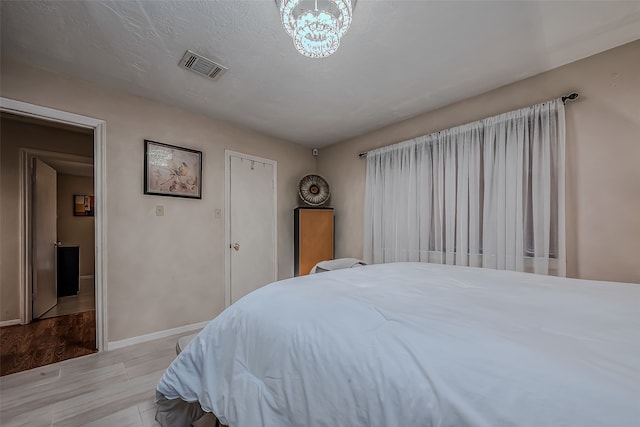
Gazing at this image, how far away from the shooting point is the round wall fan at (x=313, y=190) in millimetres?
3797

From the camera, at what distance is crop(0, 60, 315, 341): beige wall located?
89.1 inches

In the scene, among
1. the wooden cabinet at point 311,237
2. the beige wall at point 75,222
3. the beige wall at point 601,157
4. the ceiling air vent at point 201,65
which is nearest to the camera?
the beige wall at point 601,157

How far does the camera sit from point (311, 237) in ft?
11.9

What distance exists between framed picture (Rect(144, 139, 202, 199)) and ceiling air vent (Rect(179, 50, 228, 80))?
100cm

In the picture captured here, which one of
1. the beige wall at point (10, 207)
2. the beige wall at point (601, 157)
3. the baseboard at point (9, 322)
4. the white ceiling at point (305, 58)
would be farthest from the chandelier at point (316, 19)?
the baseboard at point (9, 322)

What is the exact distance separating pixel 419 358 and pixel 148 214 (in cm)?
283

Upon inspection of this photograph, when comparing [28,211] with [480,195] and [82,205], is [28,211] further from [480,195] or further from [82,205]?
[480,195]

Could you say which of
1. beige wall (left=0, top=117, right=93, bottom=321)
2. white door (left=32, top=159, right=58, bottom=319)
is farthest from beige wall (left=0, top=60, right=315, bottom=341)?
white door (left=32, top=159, right=58, bottom=319)

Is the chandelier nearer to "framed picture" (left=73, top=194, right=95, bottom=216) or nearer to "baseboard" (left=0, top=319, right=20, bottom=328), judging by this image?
"baseboard" (left=0, top=319, right=20, bottom=328)

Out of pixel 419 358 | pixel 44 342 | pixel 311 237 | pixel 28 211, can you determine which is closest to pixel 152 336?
pixel 44 342

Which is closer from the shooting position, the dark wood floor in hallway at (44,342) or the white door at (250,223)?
the dark wood floor in hallway at (44,342)

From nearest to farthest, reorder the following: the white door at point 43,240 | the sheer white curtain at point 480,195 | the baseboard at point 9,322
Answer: the sheer white curtain at point 480,195
the baseboard at point 9,322
the white door at point 43,240

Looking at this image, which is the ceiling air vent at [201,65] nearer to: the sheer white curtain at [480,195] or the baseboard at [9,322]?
the sheer white curtain at [480,195]

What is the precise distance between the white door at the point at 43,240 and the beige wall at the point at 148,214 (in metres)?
1.67
